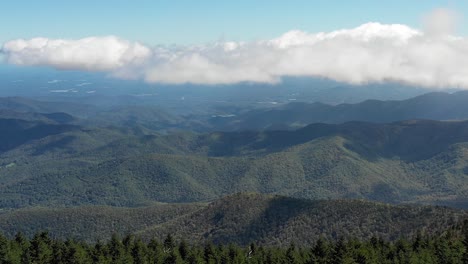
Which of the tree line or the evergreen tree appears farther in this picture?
the tree line

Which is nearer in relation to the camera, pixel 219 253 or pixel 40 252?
pixel 40 252

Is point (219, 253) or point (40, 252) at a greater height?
point (40, 252)

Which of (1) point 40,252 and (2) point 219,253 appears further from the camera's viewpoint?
(2) point 219,253

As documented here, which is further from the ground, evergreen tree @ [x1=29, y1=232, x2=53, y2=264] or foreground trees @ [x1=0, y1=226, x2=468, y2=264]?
evergreen tree @ [x1=29, y1=232, x2=53, y2=264]

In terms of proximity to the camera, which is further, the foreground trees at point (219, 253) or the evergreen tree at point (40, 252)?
the foreground trees at point (219, 253)

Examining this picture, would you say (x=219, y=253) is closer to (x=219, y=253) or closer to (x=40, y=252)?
(x=219, y=253)

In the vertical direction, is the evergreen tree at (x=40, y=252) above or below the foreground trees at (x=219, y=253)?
above

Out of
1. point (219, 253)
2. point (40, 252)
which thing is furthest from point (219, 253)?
point (40, 252)

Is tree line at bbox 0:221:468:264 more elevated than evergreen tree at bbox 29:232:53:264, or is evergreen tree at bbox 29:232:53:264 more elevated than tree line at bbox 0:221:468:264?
evergreen tree at bbox 29:232:53:264

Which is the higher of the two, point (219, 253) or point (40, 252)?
point (40, 252)
